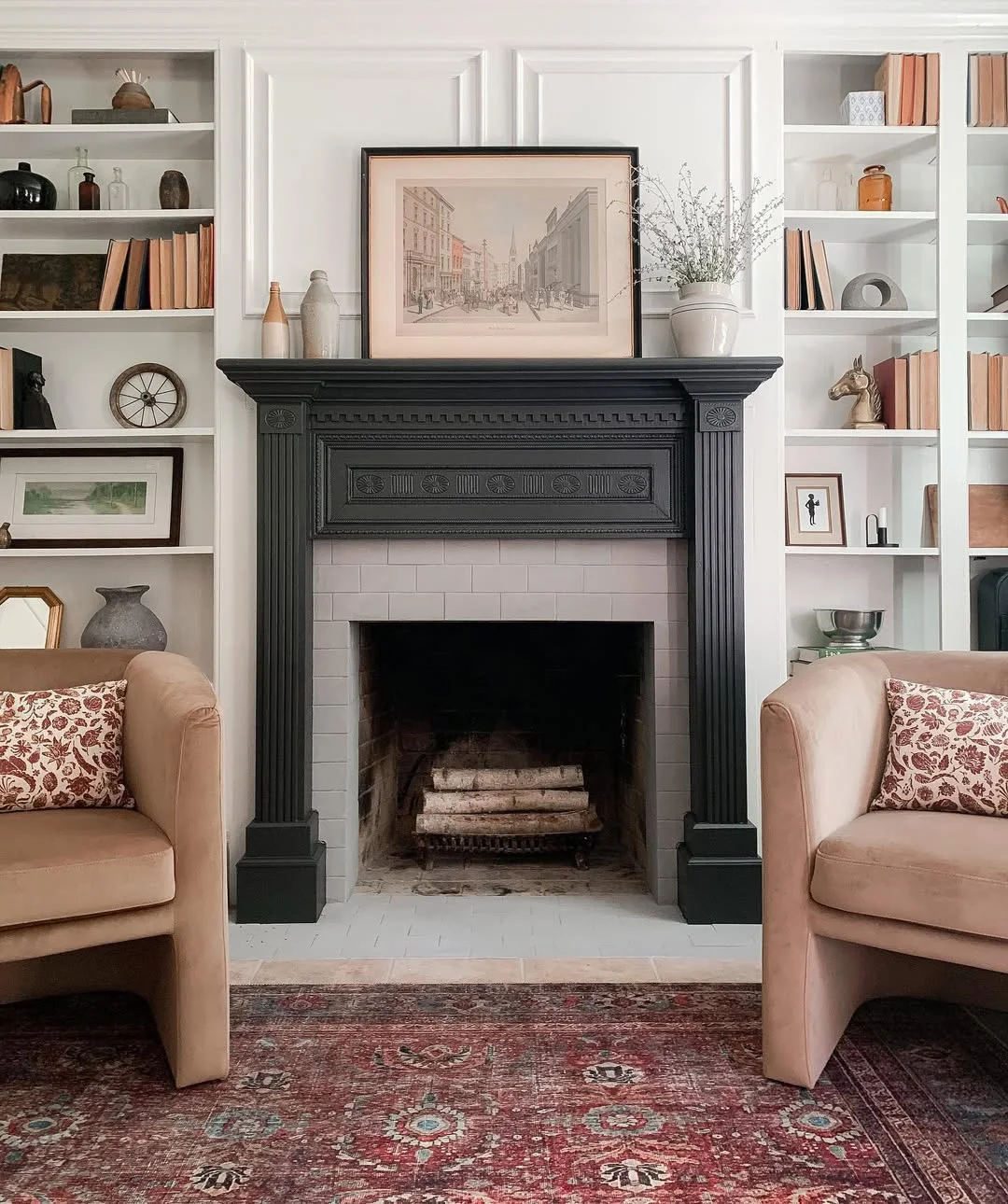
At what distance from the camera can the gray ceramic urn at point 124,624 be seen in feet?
9.67

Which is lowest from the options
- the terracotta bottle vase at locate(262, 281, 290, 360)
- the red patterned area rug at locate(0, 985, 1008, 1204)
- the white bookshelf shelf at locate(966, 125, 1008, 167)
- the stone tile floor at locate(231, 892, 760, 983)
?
the stone tile floor at locate(231, 892, 760, 983)

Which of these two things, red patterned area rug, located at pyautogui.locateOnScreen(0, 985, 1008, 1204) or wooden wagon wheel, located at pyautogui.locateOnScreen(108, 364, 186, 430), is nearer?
red patterned area rug, located at pyautogui.locateOnScreen(0, 985, 1008, 1204)

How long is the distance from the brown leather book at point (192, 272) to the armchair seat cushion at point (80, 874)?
1.84 meters

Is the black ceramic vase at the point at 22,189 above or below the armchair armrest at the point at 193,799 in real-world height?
above

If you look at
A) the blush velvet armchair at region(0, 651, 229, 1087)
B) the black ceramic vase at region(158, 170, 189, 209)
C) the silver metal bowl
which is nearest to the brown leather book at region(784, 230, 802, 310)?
the silver metal bowl

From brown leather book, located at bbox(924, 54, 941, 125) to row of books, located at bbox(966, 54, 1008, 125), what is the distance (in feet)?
0.51

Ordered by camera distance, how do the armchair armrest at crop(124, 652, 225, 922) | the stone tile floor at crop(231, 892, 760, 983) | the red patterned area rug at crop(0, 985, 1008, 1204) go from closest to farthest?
the red patterned area rug at crop(0, 985, 1008, 1204) → the armchair armrest at crop(124, 652, 225, 922) → the stone tile floor at crop(231, 892, 760, 983)

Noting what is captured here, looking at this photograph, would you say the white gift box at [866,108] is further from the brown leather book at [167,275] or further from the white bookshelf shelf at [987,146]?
the brown leather book at [167,275]

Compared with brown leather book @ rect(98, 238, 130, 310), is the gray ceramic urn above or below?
below

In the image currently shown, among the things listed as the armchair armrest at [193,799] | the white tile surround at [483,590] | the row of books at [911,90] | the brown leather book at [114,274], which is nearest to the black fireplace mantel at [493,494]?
the white tile surround at [483,590]

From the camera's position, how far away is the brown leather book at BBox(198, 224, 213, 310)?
2.97m

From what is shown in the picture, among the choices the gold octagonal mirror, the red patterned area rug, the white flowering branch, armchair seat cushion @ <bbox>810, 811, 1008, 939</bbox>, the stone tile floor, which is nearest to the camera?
the red patterned area rug

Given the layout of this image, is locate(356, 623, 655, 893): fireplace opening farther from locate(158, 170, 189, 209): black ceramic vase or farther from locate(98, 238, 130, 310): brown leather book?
locate(158, 170, 189, 209): black ceramic vase

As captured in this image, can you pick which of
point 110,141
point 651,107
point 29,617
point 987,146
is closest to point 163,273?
point 110,141
